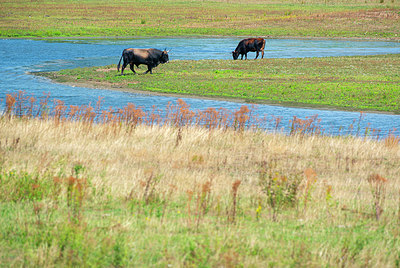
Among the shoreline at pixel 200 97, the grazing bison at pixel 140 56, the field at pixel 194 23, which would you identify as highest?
the field at pixel 194 23

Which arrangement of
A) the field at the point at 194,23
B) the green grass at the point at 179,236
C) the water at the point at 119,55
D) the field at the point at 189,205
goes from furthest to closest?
the field at the point at 194,23, the water at the point at 119,55, the field at the point at 189,205, the green grass at the point at 179,236

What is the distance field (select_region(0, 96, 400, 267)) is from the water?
7491 millimetres

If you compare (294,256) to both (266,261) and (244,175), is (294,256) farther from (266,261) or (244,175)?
(244,175)

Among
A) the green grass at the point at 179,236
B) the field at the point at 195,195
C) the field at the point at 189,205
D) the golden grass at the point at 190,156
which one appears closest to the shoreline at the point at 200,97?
the field at the point at 195,195

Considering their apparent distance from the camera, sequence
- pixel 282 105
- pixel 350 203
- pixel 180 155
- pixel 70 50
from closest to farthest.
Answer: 1. pixel 350 203
2. pixel 180 155
3. pixel 282 105
4. pixel 70 50

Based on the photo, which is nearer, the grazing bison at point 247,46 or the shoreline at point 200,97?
the shoreline at point 200,97

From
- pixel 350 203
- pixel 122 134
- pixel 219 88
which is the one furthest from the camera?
pixel 219 88

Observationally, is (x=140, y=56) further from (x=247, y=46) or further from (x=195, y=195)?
(x=195, y=195)

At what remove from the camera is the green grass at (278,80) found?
24.2 m

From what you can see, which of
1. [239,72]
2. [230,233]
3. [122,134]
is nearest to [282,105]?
[239,72]

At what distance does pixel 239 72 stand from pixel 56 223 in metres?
25.8

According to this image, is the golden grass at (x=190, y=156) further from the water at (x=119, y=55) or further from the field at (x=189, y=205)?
the water at (x=119, y=55)

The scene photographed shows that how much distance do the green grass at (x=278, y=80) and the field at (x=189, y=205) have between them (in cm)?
1123

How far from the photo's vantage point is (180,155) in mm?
11797
